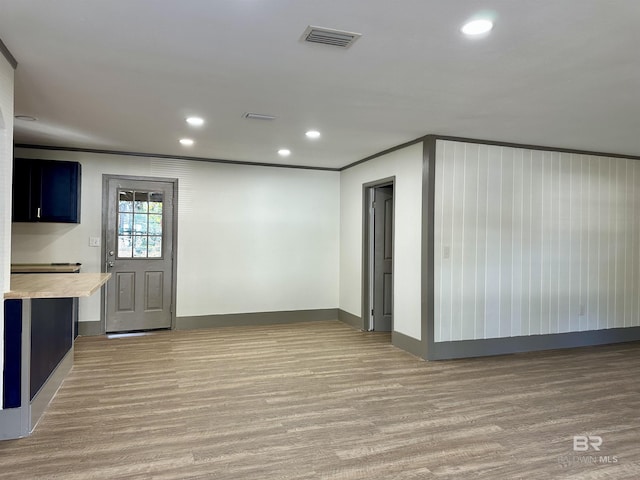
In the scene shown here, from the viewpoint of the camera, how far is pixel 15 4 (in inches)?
87.4

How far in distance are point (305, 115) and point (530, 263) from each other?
333cm

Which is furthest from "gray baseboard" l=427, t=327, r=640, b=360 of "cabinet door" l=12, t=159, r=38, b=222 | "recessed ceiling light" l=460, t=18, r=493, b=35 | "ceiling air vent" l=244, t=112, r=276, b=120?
"cabinet door" l=12, t=159, r=38, b=222

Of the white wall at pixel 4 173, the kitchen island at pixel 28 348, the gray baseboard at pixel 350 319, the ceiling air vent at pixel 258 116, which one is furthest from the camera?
the gray baseboard at pixel 350 319

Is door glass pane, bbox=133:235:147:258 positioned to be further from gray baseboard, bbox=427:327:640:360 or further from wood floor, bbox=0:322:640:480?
gray baseboard, bbox=427:327:640:360

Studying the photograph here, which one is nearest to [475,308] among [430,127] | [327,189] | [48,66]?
[430,127]

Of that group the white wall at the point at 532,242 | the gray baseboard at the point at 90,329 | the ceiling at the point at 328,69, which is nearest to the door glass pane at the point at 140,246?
the gray baseboard at the point at 90,329

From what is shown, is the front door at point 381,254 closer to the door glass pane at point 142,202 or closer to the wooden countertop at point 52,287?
the door glass pane at point 142,202

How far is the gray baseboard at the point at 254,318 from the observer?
6.46 meters

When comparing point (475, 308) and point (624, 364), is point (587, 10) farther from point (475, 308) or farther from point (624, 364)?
point (624, 364)

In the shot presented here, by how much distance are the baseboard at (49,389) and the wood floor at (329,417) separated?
7 centimetres

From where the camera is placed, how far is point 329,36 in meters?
2.51

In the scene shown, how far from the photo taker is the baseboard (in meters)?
3.12

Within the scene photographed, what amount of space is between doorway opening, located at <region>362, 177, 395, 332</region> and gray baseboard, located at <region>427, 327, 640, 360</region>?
161 cm

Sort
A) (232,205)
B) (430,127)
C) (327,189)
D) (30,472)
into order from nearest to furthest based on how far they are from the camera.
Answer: (30,472), (430,127), (232,205), (327,189)
